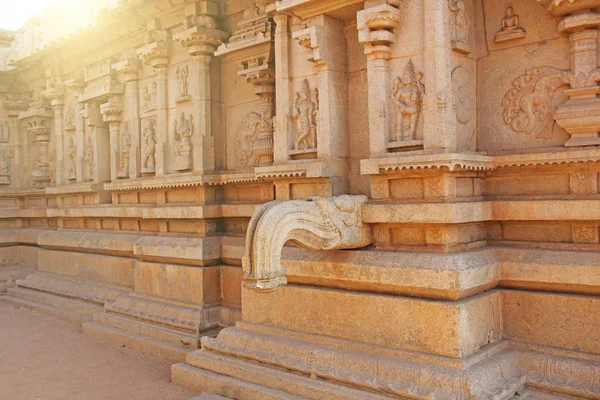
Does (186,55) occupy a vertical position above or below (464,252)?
above

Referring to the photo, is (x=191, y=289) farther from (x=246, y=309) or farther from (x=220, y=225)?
(x=246, y=309)

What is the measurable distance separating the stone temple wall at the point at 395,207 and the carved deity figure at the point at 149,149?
109cm

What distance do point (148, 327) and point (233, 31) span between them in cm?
428

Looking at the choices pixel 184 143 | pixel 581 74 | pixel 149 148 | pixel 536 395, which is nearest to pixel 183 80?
pixel 184 143

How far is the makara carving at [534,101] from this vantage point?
4.77 metres

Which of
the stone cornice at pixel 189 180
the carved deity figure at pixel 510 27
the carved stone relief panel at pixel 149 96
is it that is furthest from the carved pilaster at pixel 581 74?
the carved stone relief panel at pixel 149 96

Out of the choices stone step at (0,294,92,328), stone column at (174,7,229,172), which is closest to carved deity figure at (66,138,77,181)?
stone step at (0,294,92,328)

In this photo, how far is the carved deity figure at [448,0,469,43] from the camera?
4.93 metres

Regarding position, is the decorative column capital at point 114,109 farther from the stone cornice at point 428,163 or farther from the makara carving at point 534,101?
the makara carving at point 534,101

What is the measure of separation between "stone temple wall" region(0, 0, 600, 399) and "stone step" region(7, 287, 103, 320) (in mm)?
2211

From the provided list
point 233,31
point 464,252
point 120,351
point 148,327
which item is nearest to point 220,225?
point 148,327

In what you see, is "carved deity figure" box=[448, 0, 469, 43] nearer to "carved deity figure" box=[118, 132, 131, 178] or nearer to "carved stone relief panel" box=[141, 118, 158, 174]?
"carved stone relief panel" box=[141, 118, 158, 174]

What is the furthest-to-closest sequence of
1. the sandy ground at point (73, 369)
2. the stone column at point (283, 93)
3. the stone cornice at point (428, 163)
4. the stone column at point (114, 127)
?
the stone column at point (114, 127)
the sandy ground at point (73, 369)
the stone column at point (283, 93)
the stone cornice at point (428, 163)

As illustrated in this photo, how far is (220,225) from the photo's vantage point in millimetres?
7785
